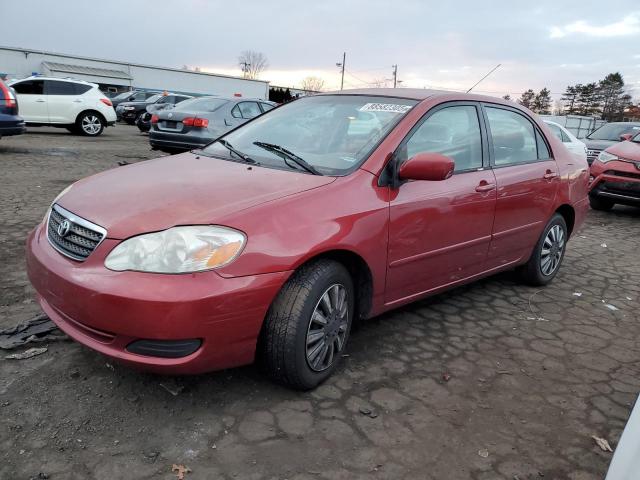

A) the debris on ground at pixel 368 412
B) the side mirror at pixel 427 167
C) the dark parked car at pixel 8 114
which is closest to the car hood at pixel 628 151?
the side mirror at pixel 427 167

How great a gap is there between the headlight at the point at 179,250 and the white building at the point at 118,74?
3413cm

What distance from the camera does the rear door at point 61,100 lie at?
14281mm

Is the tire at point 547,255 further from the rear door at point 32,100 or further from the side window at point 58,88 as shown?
the rear door at point 32,100

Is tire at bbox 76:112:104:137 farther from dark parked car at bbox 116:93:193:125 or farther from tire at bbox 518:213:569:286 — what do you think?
tire at bbox 518:213:569:286

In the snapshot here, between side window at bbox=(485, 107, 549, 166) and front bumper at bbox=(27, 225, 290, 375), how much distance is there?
2278 mm

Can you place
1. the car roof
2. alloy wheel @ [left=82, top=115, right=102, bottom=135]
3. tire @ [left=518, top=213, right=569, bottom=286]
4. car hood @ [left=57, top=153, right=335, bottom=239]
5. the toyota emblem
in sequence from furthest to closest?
alloy wheel @ [left=82, top=115, right=102, bottom=135] → tire @ [left=518, top=213, right=569, bottom=286] → the car roof → the toyota emblem → car hood @ [left=57, top=153, right=335, bottom=239]

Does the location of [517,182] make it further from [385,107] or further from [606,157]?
[606,157]

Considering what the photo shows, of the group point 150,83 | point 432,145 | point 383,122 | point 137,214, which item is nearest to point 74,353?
point 137,214

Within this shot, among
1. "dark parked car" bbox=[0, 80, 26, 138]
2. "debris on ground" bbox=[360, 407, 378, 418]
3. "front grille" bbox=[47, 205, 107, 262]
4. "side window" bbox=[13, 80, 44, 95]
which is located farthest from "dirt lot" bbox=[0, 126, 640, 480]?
"side window" bbox=[13, 80, 44, 95]

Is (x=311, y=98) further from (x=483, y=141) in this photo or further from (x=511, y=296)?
(x=511, y=296)

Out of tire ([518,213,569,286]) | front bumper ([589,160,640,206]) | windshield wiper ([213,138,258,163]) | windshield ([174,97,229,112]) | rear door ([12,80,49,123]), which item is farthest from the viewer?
rear door ([12,80,49,123])

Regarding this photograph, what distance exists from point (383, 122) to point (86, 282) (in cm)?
192

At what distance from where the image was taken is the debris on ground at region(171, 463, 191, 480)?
2.08 m

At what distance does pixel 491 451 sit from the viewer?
2346 millimetres
